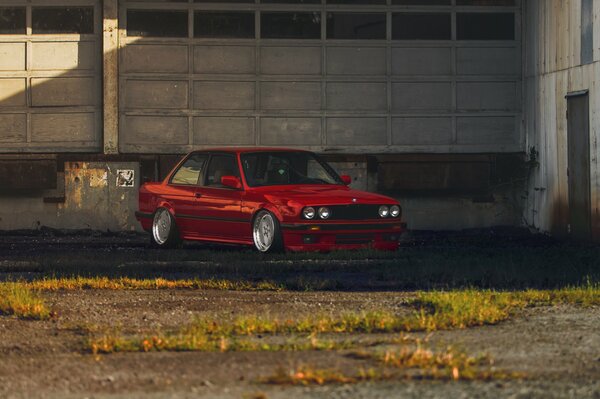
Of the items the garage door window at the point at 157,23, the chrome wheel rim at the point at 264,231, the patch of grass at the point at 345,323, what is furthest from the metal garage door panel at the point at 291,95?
the patch of grass at the point at 345,323

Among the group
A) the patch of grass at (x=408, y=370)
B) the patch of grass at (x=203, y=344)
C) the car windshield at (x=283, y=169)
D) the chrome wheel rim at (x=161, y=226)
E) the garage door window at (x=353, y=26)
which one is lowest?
the patch of grass at (x=408, y=370)

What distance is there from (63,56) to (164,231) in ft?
19.7

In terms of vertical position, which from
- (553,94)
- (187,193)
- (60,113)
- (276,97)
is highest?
(276,97)

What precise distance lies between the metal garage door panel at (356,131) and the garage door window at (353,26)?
4.76ft

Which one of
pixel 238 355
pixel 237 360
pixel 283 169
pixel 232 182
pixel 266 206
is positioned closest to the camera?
pixel 237 360

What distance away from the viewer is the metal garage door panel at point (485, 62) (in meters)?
23.6

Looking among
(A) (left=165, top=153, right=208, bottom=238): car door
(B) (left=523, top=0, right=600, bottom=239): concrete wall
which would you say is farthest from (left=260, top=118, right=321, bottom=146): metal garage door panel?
(A) (left=165, top=153, right=208, bottom=238): car door

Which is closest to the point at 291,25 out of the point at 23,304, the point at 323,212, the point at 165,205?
the point at 165,205

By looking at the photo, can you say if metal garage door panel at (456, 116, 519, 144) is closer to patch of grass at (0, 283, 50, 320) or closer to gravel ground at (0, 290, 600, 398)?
gravel ground at (0, 290, 600, 398)

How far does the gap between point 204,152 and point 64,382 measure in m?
10.8

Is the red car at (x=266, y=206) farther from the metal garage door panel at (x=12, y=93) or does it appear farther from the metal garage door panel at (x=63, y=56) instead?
the metal garage door panel at (x=12, y=93)

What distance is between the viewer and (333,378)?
7613 millimetres

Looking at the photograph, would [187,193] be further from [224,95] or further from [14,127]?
[14,127]

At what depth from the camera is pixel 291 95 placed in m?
23.3
